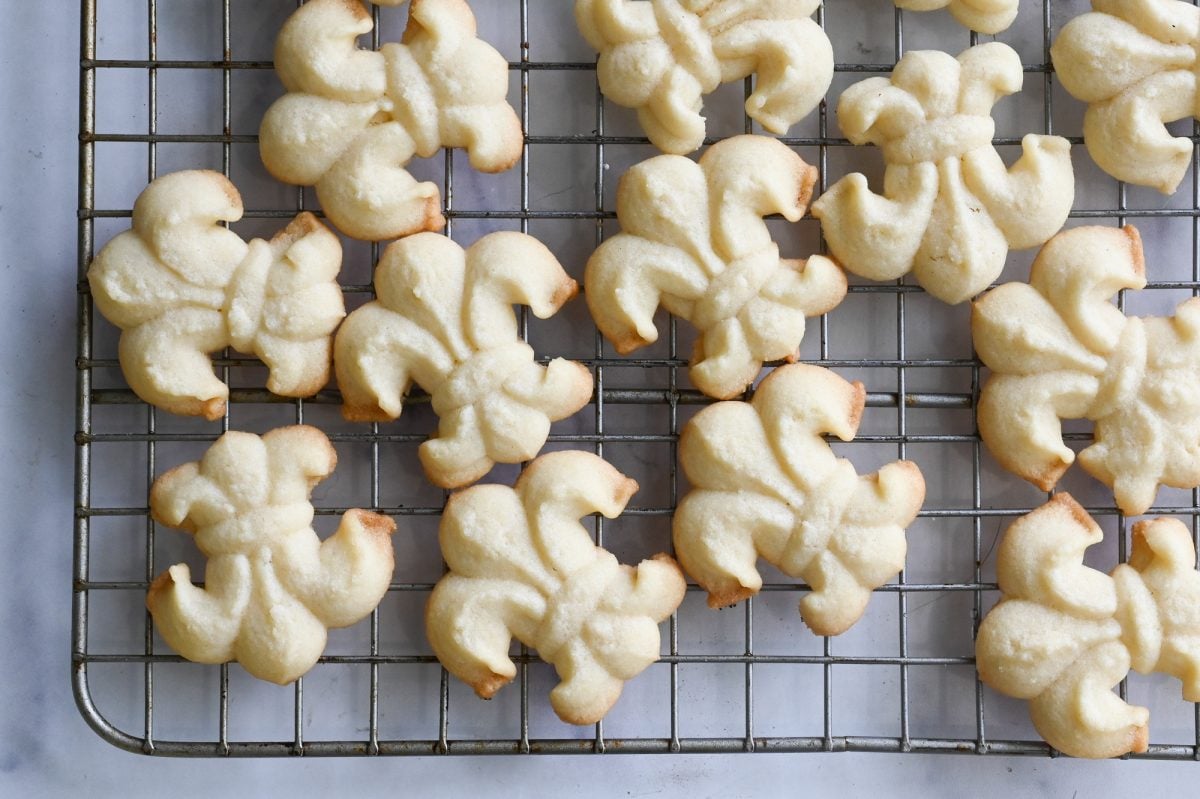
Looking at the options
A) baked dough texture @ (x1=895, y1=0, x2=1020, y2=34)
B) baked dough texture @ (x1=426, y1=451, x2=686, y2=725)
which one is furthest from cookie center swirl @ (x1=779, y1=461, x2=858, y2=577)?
baked dough texture @ (x1=895, y1=0, x2=1020, y2=34)

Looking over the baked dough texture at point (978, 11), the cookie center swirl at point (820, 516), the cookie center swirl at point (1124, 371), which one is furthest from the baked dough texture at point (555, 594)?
the baked dough texture at point (978, 11)

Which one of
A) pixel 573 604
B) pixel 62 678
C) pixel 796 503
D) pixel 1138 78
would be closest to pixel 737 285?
pixel 796 503

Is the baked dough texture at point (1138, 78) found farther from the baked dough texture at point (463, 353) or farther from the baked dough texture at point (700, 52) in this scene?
the baked dough texture at point (463, 353)

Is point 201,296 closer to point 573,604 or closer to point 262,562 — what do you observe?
point 262,562

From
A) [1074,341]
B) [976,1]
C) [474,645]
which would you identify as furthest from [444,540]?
[976,1]

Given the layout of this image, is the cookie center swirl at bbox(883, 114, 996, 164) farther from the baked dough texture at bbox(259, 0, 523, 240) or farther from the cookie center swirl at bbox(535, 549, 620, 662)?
the cookie center swirl at bbox(535, 549, 620, 662)

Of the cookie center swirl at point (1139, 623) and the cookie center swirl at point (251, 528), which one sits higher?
the cookie center swirl at point (251, 528)
